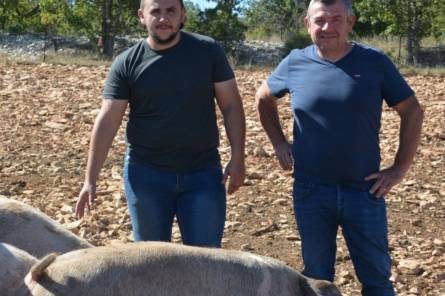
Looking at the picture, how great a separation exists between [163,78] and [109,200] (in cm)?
446

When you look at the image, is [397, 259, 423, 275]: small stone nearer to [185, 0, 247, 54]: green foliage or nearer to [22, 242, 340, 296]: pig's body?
[22, 242, 340, 296]: pig's body

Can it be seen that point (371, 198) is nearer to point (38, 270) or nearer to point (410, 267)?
point (38, 270)

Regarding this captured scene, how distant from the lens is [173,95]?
4438mm

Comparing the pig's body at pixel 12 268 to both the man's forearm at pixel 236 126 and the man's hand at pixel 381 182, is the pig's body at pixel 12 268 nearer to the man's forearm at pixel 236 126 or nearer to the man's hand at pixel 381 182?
the man's forearm at pixel 236 126

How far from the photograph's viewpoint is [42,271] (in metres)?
2.80

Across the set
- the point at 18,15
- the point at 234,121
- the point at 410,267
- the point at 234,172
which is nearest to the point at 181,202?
the point at 234,172

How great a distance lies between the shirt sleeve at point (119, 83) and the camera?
449 centimetres

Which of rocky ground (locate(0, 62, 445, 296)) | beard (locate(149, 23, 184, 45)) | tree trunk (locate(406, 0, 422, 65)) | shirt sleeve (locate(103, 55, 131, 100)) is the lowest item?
rocky ground (locate(0, 62, 445, 296))

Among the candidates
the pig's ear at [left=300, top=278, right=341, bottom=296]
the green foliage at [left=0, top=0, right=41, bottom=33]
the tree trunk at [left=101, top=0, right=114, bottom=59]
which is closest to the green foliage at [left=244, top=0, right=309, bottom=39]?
the green foliage at [left=0, top=0, right=41, bottom=33]

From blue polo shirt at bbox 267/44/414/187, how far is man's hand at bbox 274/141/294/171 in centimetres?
27

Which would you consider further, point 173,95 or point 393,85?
point 173,95

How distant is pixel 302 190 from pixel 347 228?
32cm

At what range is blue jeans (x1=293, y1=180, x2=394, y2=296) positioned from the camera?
167 inches

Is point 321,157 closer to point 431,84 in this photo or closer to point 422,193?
point 422,193
